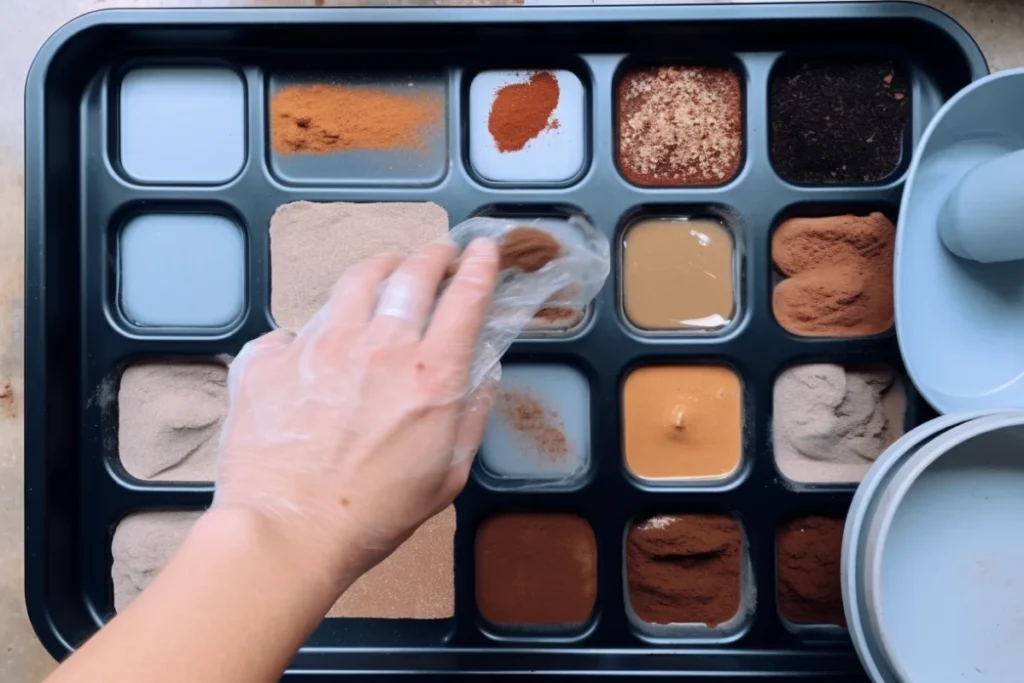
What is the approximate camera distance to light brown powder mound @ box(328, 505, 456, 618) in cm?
82

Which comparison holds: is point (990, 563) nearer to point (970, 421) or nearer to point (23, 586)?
point (970, 421)

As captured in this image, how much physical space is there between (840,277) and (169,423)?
80cm

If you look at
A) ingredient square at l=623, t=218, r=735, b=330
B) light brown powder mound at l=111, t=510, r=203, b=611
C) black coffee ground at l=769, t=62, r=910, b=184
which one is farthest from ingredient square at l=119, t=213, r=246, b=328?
black coffee ground at l=769, t=62, r=910, b=184

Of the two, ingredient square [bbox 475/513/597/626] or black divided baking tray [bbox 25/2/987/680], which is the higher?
black divided baking tray [bbox 25/2/987/680]

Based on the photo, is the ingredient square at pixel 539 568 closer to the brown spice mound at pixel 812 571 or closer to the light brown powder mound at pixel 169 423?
the brown spice mound at pixel 812 571

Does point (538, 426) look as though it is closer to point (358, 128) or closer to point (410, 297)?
point (410, 297)

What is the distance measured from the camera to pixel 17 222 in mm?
871

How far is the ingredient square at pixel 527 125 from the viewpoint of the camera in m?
0.84

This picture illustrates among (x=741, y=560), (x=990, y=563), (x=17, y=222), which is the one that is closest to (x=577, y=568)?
(x=741, y=560)

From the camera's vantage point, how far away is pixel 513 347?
32.2 inches

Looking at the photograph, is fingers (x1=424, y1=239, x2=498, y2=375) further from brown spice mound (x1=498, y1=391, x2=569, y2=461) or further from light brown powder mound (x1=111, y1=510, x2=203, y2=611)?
light brown powder mound (x1=111, y1=510, x2=203, y2=611)

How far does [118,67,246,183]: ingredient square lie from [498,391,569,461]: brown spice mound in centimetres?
43

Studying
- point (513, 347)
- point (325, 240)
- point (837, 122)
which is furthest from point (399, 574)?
point (837, 122)

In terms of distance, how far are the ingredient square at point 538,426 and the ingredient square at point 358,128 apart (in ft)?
0.88
